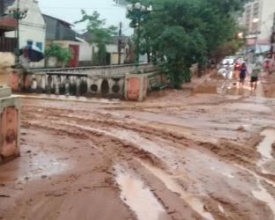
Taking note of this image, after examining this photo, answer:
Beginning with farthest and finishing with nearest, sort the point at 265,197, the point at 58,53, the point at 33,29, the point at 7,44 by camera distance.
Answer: the point at 33,29, the point at 58,53, the point at 7,44, the point at 265,197

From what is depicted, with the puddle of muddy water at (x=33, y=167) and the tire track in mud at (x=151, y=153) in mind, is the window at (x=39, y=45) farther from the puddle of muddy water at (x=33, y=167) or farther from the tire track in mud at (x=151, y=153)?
the puddle of muddy water at (x=33, y=167)

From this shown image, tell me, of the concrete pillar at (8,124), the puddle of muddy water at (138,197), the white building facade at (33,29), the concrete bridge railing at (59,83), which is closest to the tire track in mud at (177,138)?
the puddle of muddy water at (138,197)

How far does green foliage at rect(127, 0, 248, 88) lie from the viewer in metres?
22.8

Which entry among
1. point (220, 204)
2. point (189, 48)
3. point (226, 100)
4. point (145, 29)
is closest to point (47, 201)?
point (220, 204)

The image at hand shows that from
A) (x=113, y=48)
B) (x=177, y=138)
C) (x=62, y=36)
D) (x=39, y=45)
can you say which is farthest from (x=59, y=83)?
(x=113, y=48)

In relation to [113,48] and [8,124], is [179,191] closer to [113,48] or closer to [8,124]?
[8,124]

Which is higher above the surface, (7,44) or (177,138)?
(7,44)

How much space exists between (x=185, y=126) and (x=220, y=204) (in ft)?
20.2

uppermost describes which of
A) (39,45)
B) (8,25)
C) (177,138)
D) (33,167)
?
(8,25)

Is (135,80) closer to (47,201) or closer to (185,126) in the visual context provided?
(185,126)

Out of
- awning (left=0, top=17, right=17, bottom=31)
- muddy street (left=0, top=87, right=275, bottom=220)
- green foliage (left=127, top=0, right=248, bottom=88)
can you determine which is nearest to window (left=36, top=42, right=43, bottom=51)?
awning (left=0, top=17, right=17, bottom=31)

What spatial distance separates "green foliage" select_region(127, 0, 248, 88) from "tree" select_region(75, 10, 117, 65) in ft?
63.9

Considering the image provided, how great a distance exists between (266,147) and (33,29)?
30333 mm

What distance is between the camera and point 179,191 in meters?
6.98
